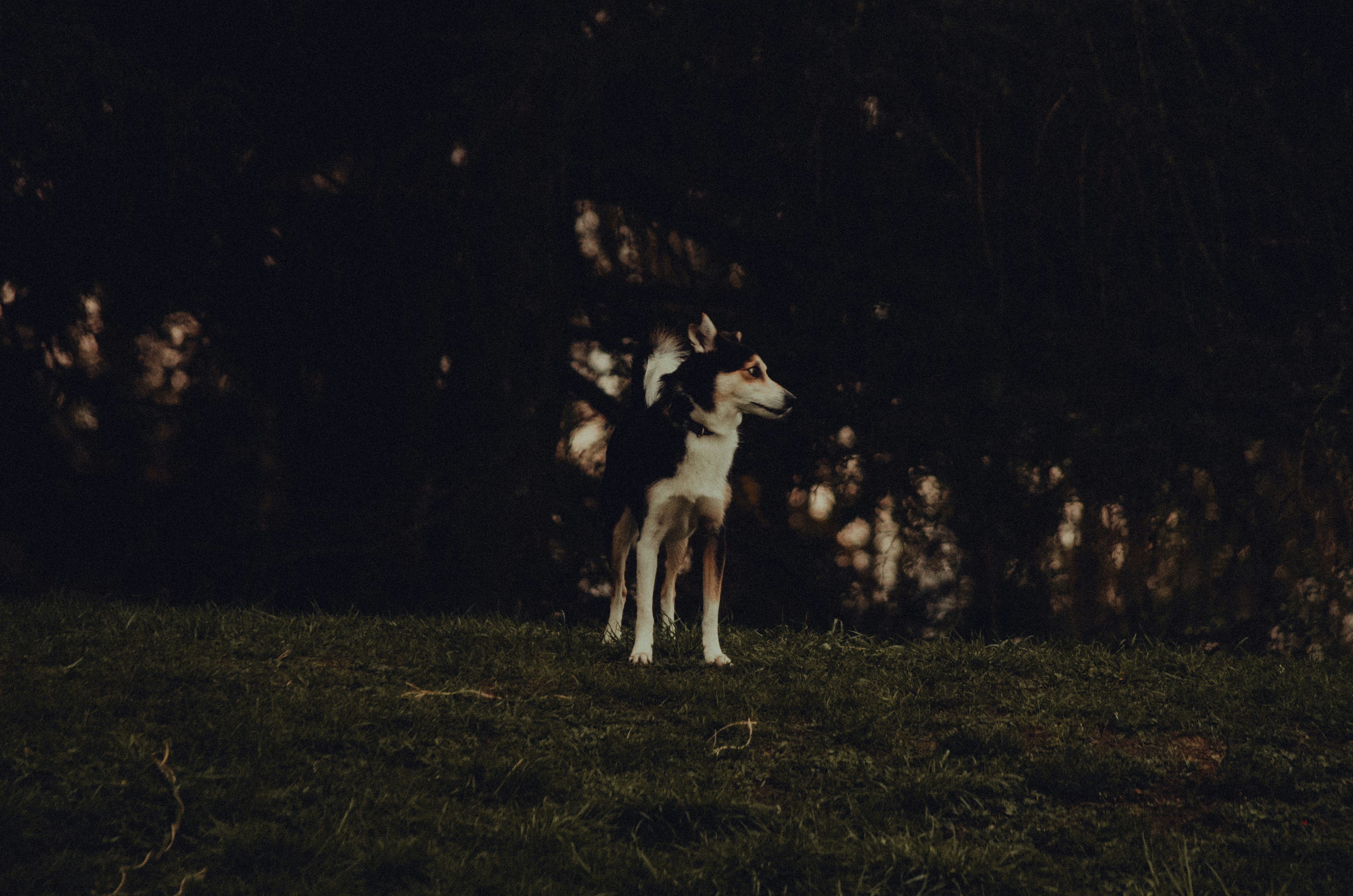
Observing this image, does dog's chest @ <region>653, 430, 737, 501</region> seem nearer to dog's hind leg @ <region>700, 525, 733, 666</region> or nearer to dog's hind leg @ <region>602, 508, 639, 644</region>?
dog's hind leg @ <region>700, 525, 733, 666</region>

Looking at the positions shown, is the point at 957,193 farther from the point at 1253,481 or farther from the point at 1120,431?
the point at 1253,481

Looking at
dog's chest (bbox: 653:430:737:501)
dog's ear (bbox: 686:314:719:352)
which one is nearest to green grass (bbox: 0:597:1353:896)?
dog's chest (bbox: 653:430:737:501)

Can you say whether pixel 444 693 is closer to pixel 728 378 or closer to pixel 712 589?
pixel 712 589

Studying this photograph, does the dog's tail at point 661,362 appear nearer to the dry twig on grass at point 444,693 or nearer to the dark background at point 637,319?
the dark background at point 637,319

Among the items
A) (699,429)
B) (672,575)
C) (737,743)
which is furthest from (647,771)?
(672,575)

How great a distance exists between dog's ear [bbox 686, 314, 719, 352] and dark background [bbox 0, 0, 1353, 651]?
1698 mm

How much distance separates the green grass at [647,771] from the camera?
287 cm

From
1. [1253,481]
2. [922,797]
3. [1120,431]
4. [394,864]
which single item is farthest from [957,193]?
[394,864]

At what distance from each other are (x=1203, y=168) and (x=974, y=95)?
4.31ft

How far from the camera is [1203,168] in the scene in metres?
5.87

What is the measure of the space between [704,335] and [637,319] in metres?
1.80

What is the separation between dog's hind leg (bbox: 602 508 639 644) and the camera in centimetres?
527

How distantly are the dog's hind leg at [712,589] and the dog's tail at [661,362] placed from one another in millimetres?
708

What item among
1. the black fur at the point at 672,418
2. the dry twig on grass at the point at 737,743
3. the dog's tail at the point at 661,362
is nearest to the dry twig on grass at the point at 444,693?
the dry twig on grass at the point at 737,743
